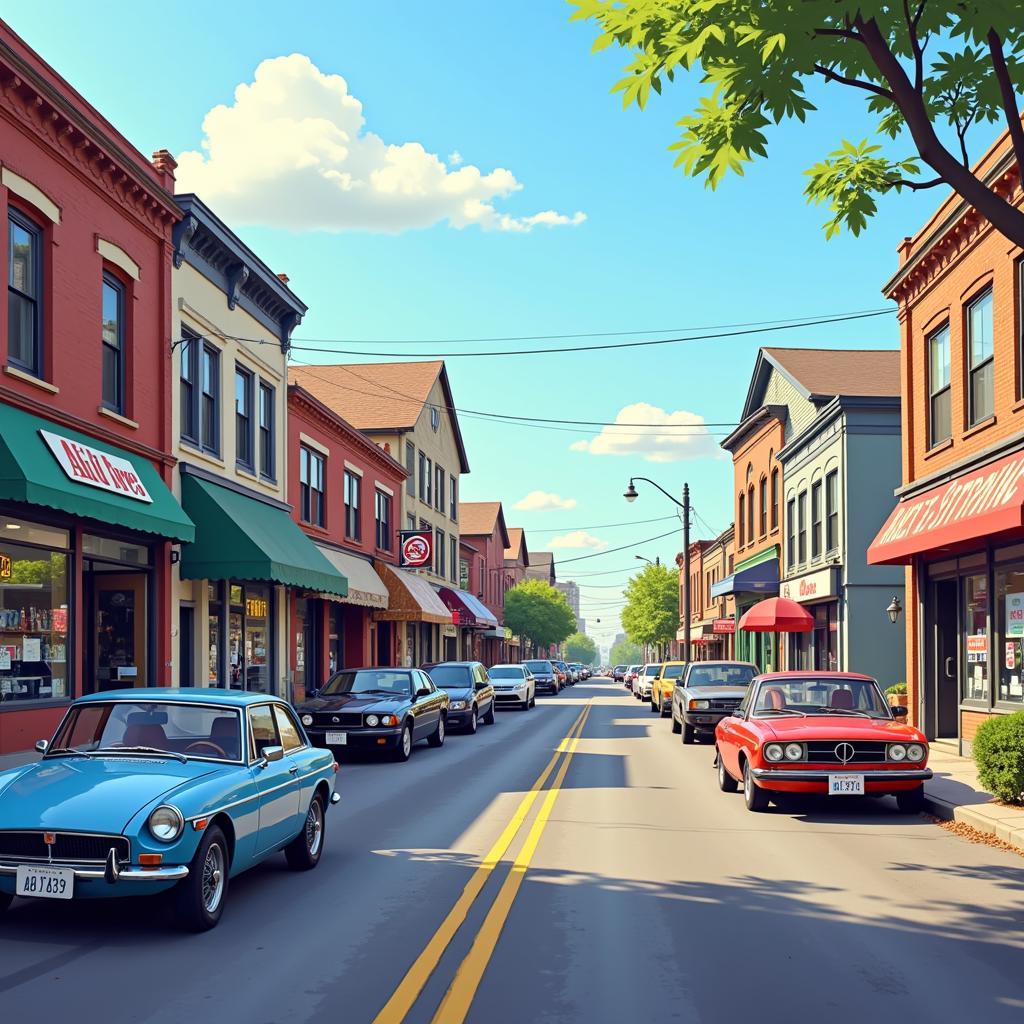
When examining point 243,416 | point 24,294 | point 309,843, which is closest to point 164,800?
point 309,843

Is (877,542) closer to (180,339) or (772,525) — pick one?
(180,339)

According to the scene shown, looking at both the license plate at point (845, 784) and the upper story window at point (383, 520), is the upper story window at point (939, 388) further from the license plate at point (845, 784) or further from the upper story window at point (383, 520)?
the upper story window at point (383, 520)

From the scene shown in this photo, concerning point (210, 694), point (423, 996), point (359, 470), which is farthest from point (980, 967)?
point (359, 470)

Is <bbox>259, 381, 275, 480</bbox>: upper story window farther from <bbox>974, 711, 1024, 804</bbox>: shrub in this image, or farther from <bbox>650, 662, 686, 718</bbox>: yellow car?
<bbox>974, 711, 1024, 804</bbox>: shrub

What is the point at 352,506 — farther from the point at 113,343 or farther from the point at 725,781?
the point at 725,781

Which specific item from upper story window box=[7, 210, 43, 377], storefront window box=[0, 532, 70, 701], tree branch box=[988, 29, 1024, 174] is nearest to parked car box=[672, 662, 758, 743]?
storefront window box=[0, 532, 70, 701]

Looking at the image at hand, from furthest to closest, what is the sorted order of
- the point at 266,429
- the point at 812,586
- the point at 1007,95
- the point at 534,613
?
the point at 534,613, the point at 812,586, the point at 266,429, the point at 1007,95

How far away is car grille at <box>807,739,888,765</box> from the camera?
12.2 m

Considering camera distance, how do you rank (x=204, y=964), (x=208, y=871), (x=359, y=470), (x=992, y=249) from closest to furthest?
(x=204, y=964)
(x=208, y=871)
(x=992, y=249)
(x=359, y=470)

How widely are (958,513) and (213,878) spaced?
45.2 feet

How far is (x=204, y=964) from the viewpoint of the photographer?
21.0 ft

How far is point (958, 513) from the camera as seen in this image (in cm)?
1766

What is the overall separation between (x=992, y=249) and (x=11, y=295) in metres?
14.8

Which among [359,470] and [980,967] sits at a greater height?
[359,470]
